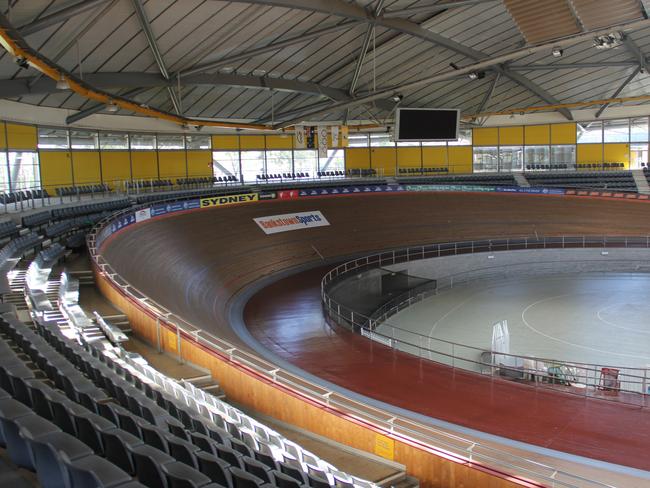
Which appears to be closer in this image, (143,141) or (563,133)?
(143,141)

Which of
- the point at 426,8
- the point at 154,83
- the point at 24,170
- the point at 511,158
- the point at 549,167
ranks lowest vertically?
the point at 549,167

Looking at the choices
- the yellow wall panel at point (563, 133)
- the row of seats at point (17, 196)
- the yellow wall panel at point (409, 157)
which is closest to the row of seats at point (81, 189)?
the row of seats at point (17, 196)

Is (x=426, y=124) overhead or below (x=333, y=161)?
overhead

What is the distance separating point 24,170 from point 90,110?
3733 millimetres

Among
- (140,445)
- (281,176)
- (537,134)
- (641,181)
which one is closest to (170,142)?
(281,176)

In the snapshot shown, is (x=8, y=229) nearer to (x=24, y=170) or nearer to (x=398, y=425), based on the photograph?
(x=24, y=170)

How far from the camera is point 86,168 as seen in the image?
30.4 meters

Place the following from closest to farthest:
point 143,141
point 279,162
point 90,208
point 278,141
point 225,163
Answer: point 90,208 → point 143,141 → point 225,163 → point 278,141 → point 279,162

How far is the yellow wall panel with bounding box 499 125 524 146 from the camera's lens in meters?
43.2

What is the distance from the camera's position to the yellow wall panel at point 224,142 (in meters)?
37.6

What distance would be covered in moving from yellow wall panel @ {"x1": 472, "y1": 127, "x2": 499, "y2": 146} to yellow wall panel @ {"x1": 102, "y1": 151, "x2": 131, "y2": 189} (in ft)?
78.6

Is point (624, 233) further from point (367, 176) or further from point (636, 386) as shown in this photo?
point (636, 386)

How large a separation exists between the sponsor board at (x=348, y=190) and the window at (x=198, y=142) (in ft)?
28.4

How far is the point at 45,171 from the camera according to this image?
2770cm
